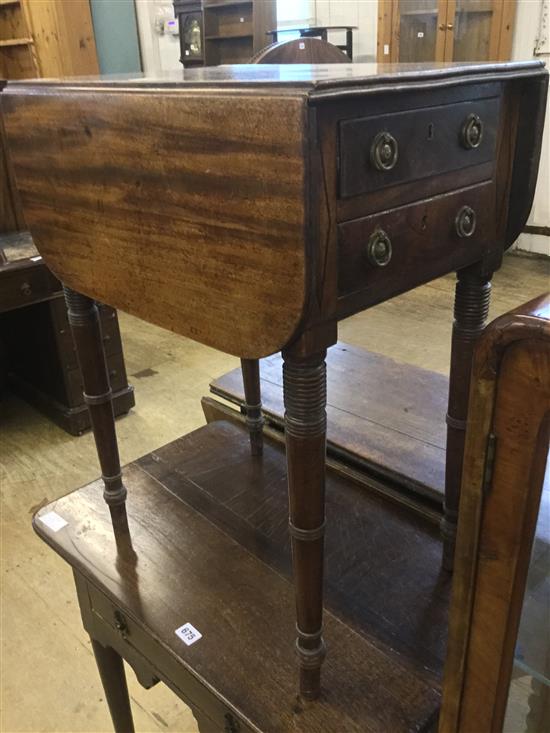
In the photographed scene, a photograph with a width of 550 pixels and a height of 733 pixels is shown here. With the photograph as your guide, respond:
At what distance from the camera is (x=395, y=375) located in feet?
5.63

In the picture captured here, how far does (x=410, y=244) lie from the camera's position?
701mm

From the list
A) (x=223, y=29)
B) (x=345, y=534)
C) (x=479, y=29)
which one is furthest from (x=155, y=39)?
(x=345, y=534)

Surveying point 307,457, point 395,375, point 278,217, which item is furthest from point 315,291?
point 395,375

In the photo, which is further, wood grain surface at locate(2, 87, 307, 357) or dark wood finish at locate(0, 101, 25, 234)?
dark wood finish at locate(0, 101, 25, 234)

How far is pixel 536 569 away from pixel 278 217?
0.36 meters

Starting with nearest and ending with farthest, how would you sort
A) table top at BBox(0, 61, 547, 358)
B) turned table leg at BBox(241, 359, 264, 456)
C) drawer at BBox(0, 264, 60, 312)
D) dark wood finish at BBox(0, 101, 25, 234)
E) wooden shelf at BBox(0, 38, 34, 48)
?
table top at BBox(0, 61, 547, 358), turned table leg at BBox(241, 359, 264, 456), drawer at BBox(0, 264, 60, 312), dark wood finish at BBox(0, 101, 25, 234), wooden shelf at BBox(0, 38, 34, 48)

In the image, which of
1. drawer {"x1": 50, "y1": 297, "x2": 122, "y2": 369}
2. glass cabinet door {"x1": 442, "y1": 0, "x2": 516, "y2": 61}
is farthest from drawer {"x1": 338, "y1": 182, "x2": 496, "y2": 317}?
glass cabinet door {"x1": 442, "y1": 0, "x2": 516, "y2": 61}

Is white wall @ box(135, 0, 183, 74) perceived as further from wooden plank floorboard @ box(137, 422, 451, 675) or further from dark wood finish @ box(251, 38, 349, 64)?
wooden plank floorboard @ box(137, 422, 451, 675)

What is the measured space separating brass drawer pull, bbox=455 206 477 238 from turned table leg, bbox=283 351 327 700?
0.23 meters

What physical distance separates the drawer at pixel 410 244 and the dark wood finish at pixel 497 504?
197 mm

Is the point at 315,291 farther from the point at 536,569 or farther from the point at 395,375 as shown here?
the point at 395,375

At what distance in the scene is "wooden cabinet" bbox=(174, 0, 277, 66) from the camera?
13.7ft

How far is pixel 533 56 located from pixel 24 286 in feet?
10.2

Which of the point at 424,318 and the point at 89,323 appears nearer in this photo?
the point at 89,323
